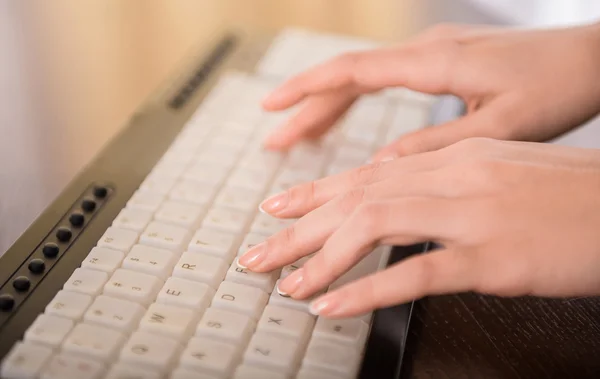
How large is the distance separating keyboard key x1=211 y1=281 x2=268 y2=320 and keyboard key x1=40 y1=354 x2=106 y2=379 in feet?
0.29

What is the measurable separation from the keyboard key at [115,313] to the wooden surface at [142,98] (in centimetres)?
13

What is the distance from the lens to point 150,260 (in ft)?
1.65

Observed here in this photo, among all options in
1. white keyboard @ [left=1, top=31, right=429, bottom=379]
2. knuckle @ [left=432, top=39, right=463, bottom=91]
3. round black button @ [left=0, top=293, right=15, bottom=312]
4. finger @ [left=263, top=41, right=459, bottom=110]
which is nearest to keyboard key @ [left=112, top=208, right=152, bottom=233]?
white keyboard @ [left=1, top=31, right=429, bottom=379]

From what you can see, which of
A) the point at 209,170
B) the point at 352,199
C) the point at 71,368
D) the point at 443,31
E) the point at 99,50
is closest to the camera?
the point at 71,368

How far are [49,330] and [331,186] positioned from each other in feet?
0.79

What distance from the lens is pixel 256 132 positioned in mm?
704

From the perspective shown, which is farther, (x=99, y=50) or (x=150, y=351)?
(x=99, y=50)

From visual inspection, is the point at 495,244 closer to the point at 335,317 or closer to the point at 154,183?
the point at 335,317

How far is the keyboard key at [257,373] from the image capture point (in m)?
0.42

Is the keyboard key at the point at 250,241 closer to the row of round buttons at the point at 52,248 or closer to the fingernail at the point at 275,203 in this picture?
the fingernail at the point at 275,203

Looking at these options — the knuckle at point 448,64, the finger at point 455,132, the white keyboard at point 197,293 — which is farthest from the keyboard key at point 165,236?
the knuckle at point 448,64

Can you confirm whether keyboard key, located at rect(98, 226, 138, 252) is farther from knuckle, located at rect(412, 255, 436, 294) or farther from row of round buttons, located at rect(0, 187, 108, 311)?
knuckle, located at rect(412, 255, 436, 294)

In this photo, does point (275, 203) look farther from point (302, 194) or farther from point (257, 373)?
point (257, 373)

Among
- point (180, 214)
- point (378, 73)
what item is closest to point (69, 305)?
point (180, 214)
